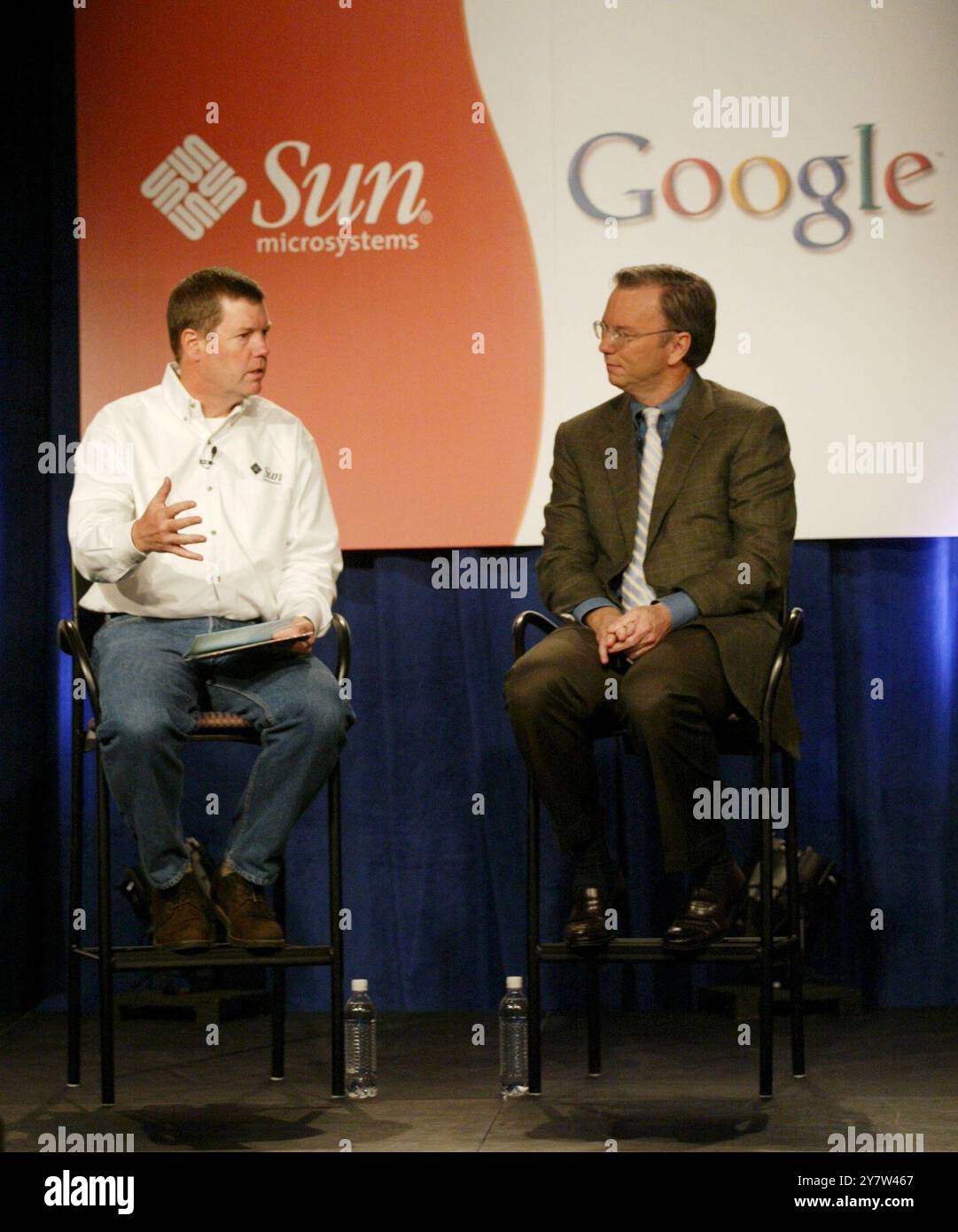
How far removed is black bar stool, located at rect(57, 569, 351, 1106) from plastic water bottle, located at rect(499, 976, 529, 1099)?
0.34m

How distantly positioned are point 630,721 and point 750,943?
1.54 ft

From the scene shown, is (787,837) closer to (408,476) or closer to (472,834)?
(472,834)

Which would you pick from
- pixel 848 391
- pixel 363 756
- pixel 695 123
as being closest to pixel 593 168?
pixel 695 123

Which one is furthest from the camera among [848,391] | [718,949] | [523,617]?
[848,391]

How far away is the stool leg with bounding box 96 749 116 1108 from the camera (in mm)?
3184

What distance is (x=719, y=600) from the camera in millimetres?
3299

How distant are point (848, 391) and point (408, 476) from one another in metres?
1.11

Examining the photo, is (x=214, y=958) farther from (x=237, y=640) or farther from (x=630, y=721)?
(x=630, y=721)

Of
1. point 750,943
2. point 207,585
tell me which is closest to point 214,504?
point 207,585

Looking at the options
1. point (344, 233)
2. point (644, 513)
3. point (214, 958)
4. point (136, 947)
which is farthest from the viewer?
point (344, 233)

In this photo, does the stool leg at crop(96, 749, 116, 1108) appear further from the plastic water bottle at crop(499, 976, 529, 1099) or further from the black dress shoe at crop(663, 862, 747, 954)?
the black dress shoe at crop(663, 862, 747, 954)

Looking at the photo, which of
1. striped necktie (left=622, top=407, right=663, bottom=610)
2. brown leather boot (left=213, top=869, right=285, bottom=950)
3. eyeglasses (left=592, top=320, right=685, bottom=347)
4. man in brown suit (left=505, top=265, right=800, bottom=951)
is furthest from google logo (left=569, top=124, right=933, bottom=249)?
brown leather boot (left=213, top=869, right=285, bottom=950)

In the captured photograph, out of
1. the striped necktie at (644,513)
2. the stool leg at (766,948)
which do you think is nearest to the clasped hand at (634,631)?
the striped necktie at (644,513)

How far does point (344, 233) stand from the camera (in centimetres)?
432
